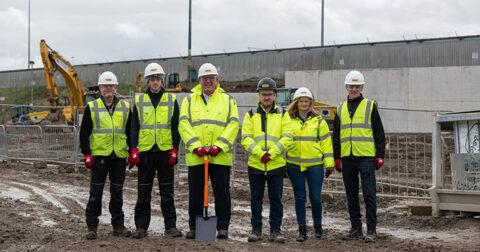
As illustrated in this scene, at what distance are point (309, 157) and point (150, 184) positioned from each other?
207cm

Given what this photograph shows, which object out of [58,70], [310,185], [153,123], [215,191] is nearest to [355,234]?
[310,185]

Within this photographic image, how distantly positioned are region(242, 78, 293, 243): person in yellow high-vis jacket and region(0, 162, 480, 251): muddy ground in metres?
0.36

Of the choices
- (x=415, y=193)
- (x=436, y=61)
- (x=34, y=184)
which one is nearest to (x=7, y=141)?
(x=34, y=184)

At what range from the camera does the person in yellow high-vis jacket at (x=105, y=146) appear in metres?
8.70

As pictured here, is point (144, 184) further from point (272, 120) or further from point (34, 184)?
point (34, 184)

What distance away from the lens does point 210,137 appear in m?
8.46

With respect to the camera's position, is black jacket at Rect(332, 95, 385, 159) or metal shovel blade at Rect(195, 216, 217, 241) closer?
metal shovel blade at Rect(195, 216, 217, 241)

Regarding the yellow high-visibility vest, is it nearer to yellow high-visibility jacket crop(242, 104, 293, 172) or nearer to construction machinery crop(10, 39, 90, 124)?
yellow high-visibility jacket crop(242, 104, 293, 172)

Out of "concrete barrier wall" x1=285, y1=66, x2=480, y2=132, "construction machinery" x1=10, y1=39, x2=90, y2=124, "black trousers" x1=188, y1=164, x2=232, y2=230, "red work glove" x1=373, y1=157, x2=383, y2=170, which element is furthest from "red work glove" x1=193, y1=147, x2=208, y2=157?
"construction machinery" x1=10, y1=39, x2=90, y2=124

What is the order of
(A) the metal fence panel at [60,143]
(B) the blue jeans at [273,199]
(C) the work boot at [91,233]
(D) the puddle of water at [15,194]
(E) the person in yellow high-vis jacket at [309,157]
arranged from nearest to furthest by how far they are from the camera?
(C) the work boot at [91,233], (B) the blue jeans at [273,199], (E) the person in yellow high-vis jacket at [309,157], (D) the puddle of water at [15,194], (A) the metal fence panel at [60,143]

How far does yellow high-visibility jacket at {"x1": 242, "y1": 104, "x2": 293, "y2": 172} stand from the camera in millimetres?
8477

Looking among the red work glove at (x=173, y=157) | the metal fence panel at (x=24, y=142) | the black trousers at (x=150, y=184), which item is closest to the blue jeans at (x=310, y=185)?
the red work glove at (x=173, y=157)

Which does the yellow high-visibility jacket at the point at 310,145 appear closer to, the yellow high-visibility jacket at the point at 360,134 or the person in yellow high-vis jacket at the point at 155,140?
the yellow high-visibility jacket at the point at 360,134

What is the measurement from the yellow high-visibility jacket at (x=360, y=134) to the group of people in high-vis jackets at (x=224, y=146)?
0.04 ft
